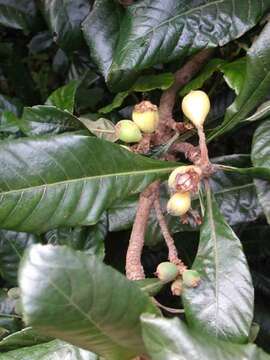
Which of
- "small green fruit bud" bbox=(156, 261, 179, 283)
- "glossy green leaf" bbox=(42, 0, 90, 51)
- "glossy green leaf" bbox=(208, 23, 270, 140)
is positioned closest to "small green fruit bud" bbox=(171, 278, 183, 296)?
"small green fruit bud" bbox=(156, 261, 179, 283)

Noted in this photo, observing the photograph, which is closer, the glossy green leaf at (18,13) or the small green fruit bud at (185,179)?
the small green fruit bud at (185,179)

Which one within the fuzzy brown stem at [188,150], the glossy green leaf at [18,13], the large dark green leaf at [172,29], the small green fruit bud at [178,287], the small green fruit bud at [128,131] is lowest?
the small green fruit bud at [178,287]

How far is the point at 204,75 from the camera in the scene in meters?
1.04

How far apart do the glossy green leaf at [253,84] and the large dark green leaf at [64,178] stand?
112 mm

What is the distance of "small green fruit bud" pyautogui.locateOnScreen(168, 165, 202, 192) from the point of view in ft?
2.79

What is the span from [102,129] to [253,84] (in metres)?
0.26

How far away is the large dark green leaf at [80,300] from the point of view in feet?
2.13

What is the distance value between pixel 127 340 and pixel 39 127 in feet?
1.37

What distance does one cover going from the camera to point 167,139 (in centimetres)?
103

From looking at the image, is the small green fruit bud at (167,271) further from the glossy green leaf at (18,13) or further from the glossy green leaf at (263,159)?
the glossy green leaf at (18,13)

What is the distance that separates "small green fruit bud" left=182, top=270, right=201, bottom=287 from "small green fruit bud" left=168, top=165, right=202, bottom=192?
102 mm

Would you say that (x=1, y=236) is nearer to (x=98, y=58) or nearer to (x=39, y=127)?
(x=39, y=127)

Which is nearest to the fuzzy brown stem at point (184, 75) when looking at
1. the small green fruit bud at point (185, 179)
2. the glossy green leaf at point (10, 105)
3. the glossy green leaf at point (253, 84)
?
the glossy green leaf at point (253, 84)

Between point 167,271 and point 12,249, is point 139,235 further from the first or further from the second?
point 12,249
